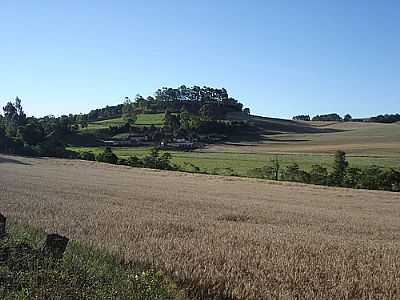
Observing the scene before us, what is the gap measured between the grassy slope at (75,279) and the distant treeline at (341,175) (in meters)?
47.6

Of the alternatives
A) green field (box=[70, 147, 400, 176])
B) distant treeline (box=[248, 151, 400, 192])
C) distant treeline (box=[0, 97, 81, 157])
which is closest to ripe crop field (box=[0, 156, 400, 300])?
distant treeline (box=[248, 151, 400, 192])

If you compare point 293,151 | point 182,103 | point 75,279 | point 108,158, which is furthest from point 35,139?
point 75,279

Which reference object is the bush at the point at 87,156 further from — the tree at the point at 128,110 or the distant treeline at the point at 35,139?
the tree at the point at 128,110

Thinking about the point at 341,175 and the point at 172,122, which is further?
the point at 172,122

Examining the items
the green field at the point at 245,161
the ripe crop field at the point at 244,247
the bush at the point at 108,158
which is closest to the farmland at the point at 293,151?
the green field at the point at 245,161

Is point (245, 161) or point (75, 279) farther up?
point (75, 279)

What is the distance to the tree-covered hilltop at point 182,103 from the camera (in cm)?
16350

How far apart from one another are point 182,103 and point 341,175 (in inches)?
4820

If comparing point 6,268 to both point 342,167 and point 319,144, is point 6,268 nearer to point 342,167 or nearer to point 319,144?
point 342,167

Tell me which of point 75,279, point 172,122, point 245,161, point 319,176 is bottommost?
point 319,176

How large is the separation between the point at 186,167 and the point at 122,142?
3985 centimetres

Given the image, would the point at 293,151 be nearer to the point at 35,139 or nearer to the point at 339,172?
the point at 339,172

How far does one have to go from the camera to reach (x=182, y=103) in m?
176

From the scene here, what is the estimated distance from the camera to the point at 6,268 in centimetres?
781
